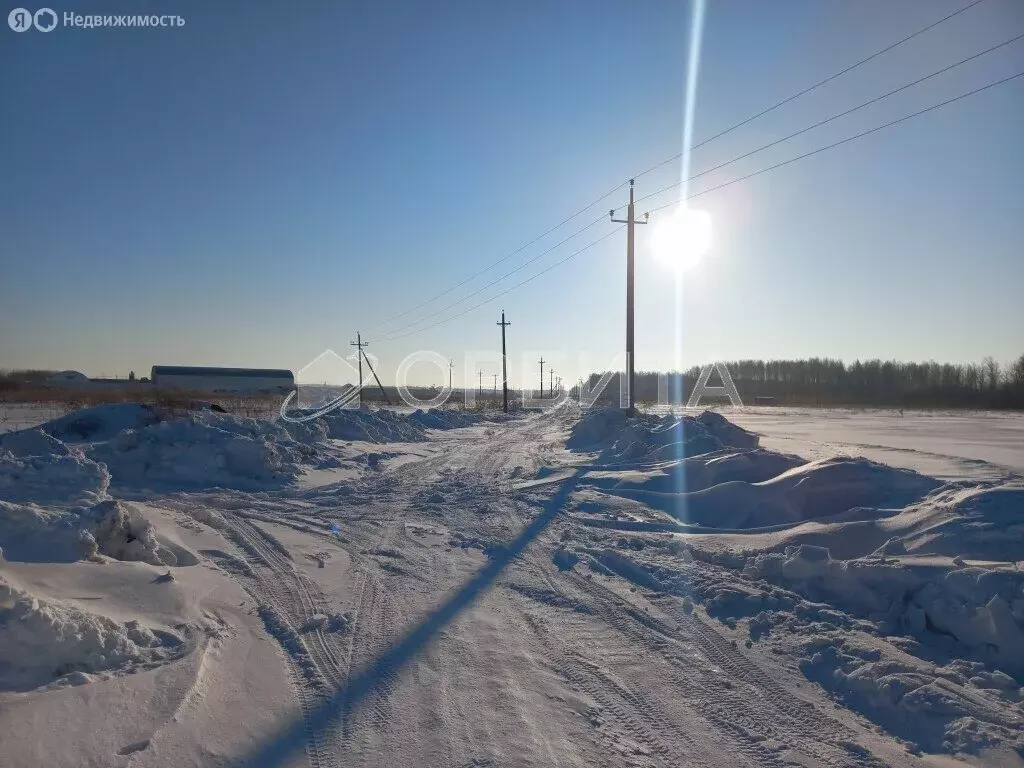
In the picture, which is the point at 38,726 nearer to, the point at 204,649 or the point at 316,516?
the point at 204,649

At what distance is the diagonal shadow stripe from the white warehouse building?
69.8 metres

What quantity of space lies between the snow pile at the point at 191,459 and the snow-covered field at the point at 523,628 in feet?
9.28

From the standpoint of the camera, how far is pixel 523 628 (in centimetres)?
461

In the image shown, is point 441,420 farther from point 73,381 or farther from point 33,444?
point 73,381

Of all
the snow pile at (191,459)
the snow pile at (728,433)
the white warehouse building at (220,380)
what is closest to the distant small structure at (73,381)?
the white warehouse building at (220,380)

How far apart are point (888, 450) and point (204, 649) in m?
17.1

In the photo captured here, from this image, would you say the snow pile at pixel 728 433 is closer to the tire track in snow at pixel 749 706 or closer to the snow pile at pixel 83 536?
the tire track in snow at pixel 749 706

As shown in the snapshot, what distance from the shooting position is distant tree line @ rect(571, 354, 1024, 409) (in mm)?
66062

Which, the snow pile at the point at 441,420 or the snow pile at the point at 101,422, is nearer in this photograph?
the snow pile at the point at 101,422

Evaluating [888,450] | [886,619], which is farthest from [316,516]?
[888,450]

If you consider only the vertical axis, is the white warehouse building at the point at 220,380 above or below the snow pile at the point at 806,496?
above

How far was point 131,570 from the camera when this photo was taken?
193 inches

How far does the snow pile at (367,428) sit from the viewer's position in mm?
21359

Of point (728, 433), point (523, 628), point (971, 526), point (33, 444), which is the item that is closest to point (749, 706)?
point (523, 628)
